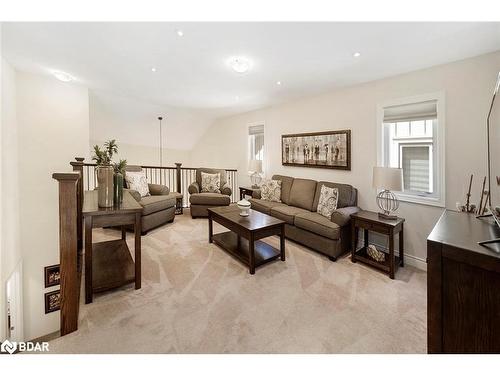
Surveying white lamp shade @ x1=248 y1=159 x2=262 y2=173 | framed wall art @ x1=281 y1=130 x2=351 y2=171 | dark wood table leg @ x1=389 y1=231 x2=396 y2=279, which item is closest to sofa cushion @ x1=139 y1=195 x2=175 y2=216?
white lamp shade @ x1=248 y1=159 x2=262 y2=173

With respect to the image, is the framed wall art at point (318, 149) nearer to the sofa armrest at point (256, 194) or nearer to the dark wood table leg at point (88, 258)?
the sofa armrest at point (256, 194)

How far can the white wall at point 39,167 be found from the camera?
3.47m

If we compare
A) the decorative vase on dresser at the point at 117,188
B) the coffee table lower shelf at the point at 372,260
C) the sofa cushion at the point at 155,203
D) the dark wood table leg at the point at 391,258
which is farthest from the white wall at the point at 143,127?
the dark wood table leg at the point at 391,258

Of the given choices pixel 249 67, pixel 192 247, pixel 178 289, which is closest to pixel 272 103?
pixel 249 67

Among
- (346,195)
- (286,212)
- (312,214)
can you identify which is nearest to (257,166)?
(286,212)

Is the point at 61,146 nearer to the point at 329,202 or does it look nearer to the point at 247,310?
the point at 247,310

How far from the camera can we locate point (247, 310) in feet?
6.81

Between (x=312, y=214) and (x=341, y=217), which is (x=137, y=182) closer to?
(x=312, y=214)

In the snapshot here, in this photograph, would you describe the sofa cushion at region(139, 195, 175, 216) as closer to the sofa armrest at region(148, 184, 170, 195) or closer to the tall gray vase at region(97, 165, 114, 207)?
the sofa armrest at region(148, 184, 170, 195)

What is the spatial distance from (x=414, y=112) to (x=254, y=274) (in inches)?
109

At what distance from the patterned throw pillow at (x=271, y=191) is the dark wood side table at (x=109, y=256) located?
8.24 feet

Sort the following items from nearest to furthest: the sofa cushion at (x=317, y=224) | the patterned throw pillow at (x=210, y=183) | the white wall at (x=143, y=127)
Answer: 1. the sofa cushion at (x=317, y=224)
2. the white wall at (x=143, y=127)
3. the patterned throw pillow at (x=210, y=183)

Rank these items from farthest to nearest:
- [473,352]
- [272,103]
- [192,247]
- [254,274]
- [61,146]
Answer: [272,103] < [61,146] < [192,247] < [254,274] < [473,352]

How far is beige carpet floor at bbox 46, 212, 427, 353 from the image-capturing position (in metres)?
1.68
